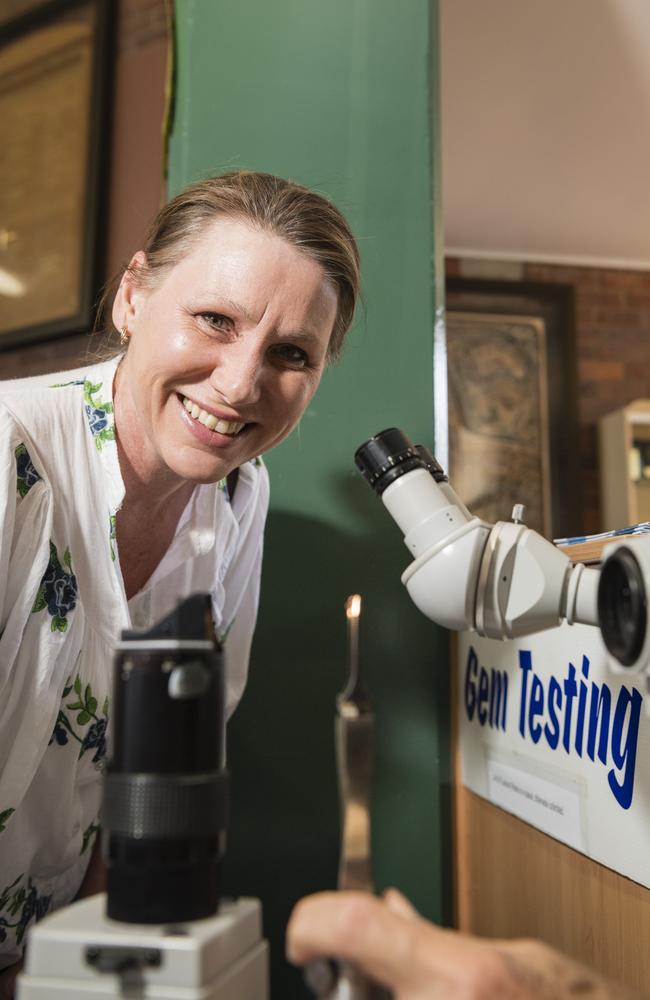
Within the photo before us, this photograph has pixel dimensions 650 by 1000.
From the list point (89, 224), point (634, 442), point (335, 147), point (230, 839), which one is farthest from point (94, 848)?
point (634, 442)

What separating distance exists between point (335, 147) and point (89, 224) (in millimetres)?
567

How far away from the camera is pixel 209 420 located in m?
0.80

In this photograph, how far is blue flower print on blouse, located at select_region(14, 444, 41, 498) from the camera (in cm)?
72

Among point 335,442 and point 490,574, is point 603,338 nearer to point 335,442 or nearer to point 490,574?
point 335,442

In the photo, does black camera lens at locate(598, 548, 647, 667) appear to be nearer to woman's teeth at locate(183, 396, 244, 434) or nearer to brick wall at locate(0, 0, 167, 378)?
woman's teeth at locate(183, 396, 244, 434)

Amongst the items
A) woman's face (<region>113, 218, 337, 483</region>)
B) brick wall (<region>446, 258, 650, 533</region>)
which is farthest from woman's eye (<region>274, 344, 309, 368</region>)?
brick wall (<region>446, 258, 650, 533</region>)

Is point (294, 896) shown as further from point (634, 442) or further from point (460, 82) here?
point (634, 442)

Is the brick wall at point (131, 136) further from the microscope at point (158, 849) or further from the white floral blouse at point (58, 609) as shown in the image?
the microscope at point (158, 849)

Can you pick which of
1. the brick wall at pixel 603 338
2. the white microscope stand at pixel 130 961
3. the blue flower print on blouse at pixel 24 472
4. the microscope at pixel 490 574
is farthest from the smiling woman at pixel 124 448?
the brick wall at pixel 603 338

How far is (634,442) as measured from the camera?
3166 millimetres

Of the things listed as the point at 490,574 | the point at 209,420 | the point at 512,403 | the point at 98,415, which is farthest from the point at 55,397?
the point at 512,403

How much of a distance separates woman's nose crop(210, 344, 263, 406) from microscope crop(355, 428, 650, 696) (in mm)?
203

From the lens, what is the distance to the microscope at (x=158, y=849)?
381mm

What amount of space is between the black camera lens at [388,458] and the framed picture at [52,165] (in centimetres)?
96
